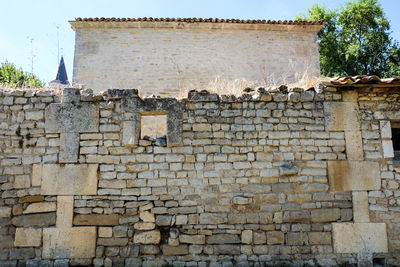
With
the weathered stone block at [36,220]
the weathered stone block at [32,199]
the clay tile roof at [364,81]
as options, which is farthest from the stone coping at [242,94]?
the weathered stone block at [36,220]

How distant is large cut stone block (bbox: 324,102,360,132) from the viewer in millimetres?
5176

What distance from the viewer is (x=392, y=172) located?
5078mm

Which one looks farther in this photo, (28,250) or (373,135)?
(373,135)

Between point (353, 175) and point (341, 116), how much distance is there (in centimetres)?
99

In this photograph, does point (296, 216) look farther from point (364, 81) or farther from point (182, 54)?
point (182, 54)

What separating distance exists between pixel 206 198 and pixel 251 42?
25.8 feet

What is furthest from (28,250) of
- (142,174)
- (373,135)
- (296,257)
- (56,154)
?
(373,135)

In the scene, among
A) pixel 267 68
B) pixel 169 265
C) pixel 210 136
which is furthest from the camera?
pixel 267 68

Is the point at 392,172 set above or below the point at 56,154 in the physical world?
below

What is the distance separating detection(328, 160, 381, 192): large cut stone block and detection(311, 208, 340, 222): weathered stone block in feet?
→ 1.11

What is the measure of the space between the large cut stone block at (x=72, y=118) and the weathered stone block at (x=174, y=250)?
2.20m

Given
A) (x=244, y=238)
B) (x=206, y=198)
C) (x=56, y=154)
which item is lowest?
(x=244, y=238)

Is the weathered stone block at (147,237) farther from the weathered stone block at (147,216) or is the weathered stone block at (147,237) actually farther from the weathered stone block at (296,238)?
the weathered stone block at (296,238)

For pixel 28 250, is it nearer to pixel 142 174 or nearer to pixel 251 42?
pixel 142 174
